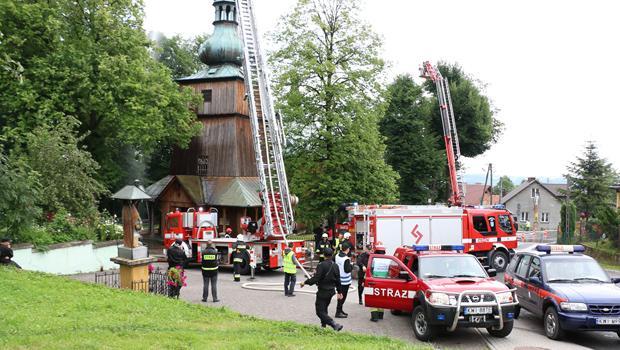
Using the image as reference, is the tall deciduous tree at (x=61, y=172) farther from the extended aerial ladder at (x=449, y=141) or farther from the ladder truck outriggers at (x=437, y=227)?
the extended aerial ladder at (x=449, y=141)

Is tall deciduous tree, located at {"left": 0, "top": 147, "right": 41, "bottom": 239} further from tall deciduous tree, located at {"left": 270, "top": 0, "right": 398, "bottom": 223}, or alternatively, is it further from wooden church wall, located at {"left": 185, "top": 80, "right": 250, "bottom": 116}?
wooden church wall, located at {"left": 185, "top": 80, "right": 250, "bottom": 116}

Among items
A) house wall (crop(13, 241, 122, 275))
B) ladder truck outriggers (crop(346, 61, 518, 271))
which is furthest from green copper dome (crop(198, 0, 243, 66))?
house wall (crop(13, 241, 122, 275))

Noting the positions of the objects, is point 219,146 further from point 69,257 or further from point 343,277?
point 343,277

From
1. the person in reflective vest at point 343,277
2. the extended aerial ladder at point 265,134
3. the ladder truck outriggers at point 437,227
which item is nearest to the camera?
the person in reflective vest at point 343,277

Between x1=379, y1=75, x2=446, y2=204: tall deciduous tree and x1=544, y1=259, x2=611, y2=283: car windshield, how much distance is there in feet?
97.0

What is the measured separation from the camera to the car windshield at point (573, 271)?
12.0 metres

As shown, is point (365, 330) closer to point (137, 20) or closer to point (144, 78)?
point (144, 78)

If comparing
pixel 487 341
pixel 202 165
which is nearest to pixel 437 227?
pixel 487 341

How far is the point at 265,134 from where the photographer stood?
23031mm


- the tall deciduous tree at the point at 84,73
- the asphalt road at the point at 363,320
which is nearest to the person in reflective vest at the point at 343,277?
the asphalt road at the point at 363,320

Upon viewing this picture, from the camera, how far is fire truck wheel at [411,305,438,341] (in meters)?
10.8

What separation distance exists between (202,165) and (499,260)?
Answer: 64.6 feet

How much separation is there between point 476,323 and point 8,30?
25322 mm

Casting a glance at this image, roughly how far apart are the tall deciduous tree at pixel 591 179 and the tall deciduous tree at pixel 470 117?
763 centimetres
